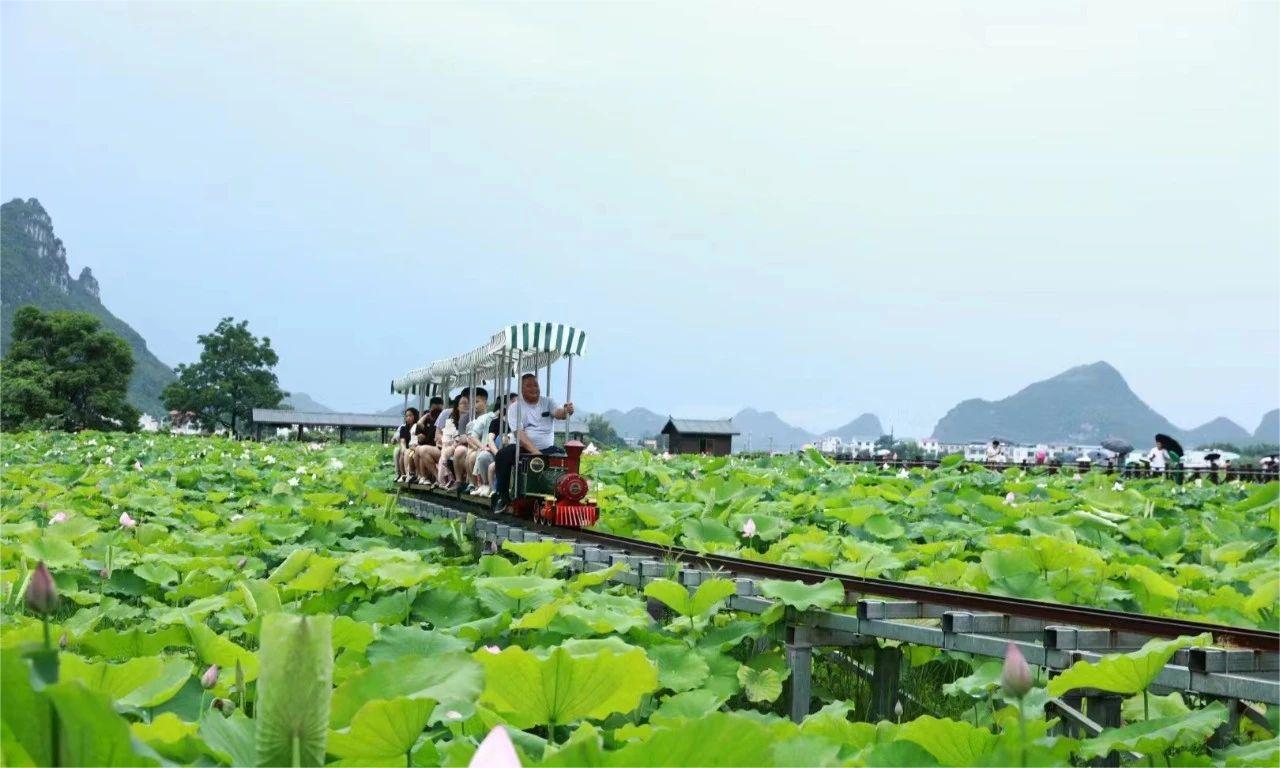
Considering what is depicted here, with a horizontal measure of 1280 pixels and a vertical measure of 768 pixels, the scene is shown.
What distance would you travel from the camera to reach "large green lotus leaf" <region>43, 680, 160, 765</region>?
2.36ft

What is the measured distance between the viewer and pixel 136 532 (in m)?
5.73

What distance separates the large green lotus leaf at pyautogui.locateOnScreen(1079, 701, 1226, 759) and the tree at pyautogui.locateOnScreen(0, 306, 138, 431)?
52.9m

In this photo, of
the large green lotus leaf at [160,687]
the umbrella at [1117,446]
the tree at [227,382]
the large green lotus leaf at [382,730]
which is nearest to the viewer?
the large green lotus leaf at [382,730]

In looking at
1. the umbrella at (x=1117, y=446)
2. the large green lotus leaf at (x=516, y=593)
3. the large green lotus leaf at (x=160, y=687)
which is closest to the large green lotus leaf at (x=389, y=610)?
the large green lotus leaf at (x=516, y=593)

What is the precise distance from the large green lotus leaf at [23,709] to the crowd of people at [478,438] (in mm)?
9011

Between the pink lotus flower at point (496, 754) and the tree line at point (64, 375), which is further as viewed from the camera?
the tree line at point (64, 375)

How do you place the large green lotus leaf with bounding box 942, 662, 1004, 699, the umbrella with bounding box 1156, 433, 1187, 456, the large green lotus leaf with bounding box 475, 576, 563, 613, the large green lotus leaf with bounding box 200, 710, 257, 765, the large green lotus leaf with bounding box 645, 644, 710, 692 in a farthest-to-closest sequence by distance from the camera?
the umbrella with bounding box 1156, 433, 1187, 456
the large green lotus leaf with bounding box 475, 576, 563, 613
the large green lotus leaf with bounding box 942, 662, 1004, 699
the large green lotus leaf with bounding box 645, 644, 710, 692
the large green lotus leaf with bounding box 200, 710, 257, 765

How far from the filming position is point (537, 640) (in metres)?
2.95

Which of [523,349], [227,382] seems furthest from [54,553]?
[227,382]

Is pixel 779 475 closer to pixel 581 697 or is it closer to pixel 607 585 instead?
pixel 607 585

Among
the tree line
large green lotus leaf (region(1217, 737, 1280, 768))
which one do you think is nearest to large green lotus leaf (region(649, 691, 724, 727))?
large green lotus leaf (region(1217, 737, 1280, 768))

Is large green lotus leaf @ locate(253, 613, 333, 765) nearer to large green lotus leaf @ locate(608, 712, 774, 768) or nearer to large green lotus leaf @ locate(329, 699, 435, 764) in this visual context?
large green lotus leaf @ locate(608, 712, 774, 768)

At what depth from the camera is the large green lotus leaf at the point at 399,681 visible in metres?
1.46

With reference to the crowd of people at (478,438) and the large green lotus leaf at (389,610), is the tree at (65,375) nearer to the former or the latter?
the crowd of people at (478,438)
